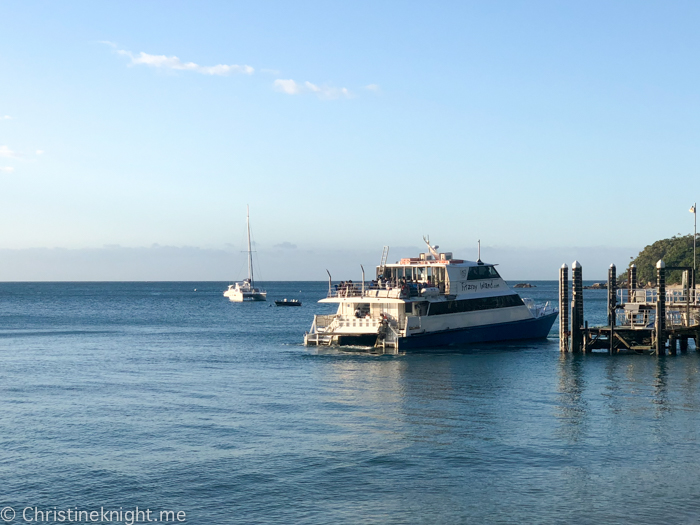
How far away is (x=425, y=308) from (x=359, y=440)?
77.9 feet

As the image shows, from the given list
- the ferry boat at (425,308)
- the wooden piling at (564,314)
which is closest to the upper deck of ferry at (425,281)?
the ferry boat at (425,308)

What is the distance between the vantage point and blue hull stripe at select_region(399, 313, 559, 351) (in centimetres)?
4469

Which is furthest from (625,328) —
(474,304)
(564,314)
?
(474,304)

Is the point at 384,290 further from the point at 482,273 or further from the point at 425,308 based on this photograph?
the point at 482,273

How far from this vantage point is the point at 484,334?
48.3m

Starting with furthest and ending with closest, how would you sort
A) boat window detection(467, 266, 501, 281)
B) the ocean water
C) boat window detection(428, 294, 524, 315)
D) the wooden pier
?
boat window detection(467, 266, 501, 281), boat window detection(428, 294, 524, 315), the wooden pier, the ocean water

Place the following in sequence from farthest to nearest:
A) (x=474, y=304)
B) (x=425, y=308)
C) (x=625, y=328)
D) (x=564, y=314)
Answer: (x=474, y=304) → (x=425, y=308) → (x=564, y=314) → (x=625, y=328)

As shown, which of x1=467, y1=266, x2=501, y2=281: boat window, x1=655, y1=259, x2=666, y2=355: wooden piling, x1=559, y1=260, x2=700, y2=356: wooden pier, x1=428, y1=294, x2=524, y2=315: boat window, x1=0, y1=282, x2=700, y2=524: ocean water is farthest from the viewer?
x1=467, y1=266, x2=501, y2=281: boat window

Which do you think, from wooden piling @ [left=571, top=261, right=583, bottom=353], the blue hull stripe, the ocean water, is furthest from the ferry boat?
wooden piling @ [left=571, top=261, right=583, bottom=353]

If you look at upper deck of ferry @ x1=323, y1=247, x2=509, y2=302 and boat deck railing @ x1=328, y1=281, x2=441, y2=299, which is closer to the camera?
boat deck railing @ x1=328, y1=281, x2=441, y2=299

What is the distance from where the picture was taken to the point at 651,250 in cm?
17875

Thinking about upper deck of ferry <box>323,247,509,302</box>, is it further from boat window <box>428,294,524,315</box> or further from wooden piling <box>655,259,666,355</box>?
wooden piling <box>655,259,666,355</box>

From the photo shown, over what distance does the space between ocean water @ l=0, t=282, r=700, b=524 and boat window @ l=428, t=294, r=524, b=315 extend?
6140 mm

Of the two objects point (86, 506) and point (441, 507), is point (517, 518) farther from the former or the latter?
point (86, 506)
